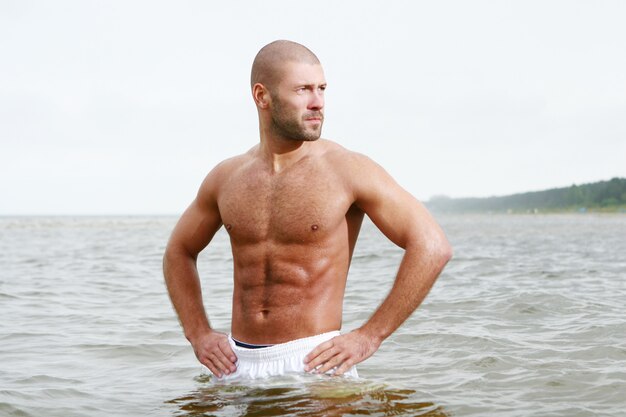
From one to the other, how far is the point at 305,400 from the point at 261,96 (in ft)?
5.30

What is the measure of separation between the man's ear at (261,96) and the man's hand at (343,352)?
4.19 ft

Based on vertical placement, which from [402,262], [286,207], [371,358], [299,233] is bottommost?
[371,358]

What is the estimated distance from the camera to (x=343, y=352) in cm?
437

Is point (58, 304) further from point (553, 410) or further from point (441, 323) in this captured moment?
point (553, 410)

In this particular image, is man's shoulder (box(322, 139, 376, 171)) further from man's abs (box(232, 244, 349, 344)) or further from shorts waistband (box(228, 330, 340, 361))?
shorts waistband (box(228, 330, 340, 361))

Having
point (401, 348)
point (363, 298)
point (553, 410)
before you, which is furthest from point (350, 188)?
point (363, 298)

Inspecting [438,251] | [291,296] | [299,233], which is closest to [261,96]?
[299,233]

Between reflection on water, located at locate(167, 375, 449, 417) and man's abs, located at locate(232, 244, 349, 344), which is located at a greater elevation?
man's abs, located at locate(232, 244, 349, 344)

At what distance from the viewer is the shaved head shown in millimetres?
4344

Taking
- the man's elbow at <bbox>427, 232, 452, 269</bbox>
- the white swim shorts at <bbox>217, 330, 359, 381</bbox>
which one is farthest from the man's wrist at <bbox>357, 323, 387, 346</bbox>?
the man's elbow at <bbox>427, 232, 452, 269</bbox>

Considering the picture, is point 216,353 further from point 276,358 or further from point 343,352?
point 343,352

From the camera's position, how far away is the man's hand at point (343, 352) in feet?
14.3

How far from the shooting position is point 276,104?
4.39m

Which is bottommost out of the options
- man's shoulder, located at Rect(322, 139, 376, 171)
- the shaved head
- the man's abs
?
the man's abs
